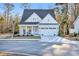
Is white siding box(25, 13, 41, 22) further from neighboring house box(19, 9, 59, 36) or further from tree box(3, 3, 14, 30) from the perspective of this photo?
tree box(3, 3, 14, 30)

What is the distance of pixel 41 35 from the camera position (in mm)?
3178

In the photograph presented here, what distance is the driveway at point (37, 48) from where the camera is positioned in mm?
3113

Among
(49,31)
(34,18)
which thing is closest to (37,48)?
(49,31)

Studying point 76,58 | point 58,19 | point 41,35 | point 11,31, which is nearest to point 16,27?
point 11,31

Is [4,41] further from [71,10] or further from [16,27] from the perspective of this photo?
[71,10]

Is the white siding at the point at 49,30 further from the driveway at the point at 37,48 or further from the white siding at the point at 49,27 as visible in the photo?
the driveway at the point at 37,48

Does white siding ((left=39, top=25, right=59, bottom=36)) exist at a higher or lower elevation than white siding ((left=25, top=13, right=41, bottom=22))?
lower

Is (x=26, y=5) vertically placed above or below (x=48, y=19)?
above

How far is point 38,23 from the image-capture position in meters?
3.17

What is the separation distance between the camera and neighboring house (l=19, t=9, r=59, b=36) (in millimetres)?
3170

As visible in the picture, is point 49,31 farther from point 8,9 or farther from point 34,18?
point 8,9

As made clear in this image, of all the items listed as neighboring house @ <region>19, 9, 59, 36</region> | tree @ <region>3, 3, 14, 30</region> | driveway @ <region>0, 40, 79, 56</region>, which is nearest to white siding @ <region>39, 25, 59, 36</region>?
neighboring house @ <region>19, 9, 59, 36</region>

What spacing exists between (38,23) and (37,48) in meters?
0.29

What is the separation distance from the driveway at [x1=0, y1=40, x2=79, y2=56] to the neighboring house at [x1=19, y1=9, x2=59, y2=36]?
0.39 feet
